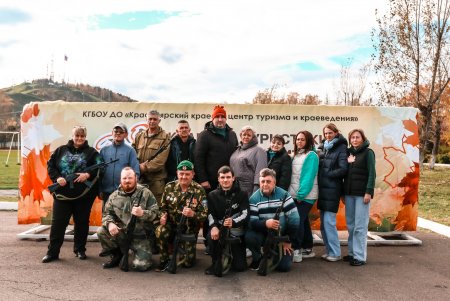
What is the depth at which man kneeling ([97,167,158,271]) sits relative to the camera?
5.52 m

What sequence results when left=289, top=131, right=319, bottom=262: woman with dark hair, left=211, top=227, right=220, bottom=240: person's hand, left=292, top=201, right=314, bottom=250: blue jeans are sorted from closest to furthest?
left=211, top=227, right=220, bottom=240: person's hand
left=289, top=131, right=319, bottom=262: woman with dark hair
left=292, top=201, right=314, bottom=250: blue jeans

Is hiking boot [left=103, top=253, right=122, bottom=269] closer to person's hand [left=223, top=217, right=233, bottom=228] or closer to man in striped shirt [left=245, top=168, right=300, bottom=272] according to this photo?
person's hand [left=223, top=217, right=233, bottom=228]

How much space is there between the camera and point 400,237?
7.81 m

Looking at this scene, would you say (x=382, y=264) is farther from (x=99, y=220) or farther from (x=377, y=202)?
(x=99, y=220)

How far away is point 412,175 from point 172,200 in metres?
4.16

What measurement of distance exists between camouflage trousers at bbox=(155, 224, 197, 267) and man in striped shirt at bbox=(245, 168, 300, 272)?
0.74 meters

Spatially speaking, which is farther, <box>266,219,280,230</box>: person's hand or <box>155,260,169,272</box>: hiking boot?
<box>155,260,169,272</box>: hiking boot

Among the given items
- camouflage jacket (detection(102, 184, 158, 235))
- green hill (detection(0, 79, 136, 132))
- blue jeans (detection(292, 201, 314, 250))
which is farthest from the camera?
green hill (detection(0, 79, 136, 132))

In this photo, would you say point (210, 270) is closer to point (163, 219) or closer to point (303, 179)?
point (163, 219)

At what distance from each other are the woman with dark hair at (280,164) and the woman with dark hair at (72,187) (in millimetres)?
2413

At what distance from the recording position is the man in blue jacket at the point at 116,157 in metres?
6.13

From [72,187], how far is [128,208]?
90 centimetres

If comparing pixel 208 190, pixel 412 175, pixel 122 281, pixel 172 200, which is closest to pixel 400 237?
pixel 412 175

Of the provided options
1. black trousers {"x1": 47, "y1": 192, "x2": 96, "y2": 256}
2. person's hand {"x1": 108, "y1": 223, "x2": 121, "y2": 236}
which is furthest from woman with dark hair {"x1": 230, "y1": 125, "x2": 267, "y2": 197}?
black trousers {"x1": 47, "y1": 192, "x2": 96, "y2": 256}
